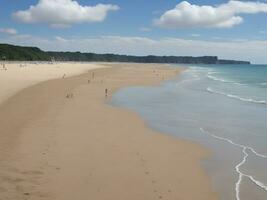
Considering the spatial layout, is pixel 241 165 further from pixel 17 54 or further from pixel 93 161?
pixel 17 54

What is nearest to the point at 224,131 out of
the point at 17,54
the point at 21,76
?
the point at 21,76

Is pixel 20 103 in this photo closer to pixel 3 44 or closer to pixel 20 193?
pixel 20 193

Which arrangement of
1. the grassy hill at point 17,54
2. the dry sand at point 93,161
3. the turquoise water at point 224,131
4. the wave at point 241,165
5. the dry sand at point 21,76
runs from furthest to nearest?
the grassy hill at point 17,54 < the dry sand at point 21,76 < the turquoise water at point 224,131 < the wave at point 241,165 < the dry sand at point 93,161

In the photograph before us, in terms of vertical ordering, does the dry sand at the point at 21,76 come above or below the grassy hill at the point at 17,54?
above

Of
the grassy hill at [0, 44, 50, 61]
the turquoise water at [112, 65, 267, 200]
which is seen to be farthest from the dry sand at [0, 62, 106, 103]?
the grassy hill at [0, 44, 50, 61]

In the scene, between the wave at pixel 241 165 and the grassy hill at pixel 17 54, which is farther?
the grassy hill at pixel 17 54

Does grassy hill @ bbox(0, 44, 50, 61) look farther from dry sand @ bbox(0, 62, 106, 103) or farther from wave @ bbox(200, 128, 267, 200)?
wave @ bbox(200, 128, 267, 200)

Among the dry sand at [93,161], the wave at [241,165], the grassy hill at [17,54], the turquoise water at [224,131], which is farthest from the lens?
the grassy hill at [17,54]

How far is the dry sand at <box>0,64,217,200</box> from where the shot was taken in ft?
31.4

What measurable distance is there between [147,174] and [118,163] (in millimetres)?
1260

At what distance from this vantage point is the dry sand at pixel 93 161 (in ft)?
31.4

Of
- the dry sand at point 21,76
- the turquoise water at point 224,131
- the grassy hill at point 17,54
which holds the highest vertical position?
the turquoise water at point 224,131

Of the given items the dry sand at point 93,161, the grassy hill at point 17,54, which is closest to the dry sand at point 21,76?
the dry sand at point 93,161

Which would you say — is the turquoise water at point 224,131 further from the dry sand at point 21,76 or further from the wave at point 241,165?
the dry sand at point 21,76
